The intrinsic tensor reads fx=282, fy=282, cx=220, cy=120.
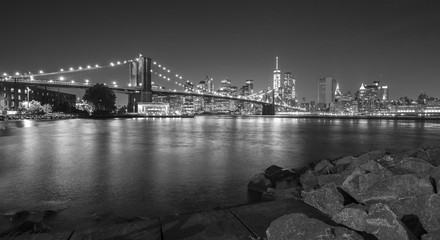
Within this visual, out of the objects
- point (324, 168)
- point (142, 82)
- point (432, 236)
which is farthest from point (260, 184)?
point (142, 82)

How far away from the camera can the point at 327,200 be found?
4352 millimetres

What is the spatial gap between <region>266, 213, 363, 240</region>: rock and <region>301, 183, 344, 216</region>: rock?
135 centimetres

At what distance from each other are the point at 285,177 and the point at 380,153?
2930 millimetres

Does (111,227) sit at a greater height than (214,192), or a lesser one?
greater

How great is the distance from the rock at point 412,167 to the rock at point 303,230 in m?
3.57

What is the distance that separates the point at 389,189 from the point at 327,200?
0.93 metres

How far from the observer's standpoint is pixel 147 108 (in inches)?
3575

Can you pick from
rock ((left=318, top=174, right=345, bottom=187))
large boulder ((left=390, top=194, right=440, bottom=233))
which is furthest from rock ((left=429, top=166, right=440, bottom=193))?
rock ((left=318, top=174, right=345, bottom=187))

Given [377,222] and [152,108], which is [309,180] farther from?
[152,108]

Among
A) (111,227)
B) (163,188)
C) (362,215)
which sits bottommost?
(163,188)

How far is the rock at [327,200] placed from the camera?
4270mm

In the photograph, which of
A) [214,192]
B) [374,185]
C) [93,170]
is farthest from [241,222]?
[93,170]

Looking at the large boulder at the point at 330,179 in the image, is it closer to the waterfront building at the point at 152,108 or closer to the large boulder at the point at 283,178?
the large boulder at the point at 283,178

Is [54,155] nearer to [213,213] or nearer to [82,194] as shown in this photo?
[82,194]
